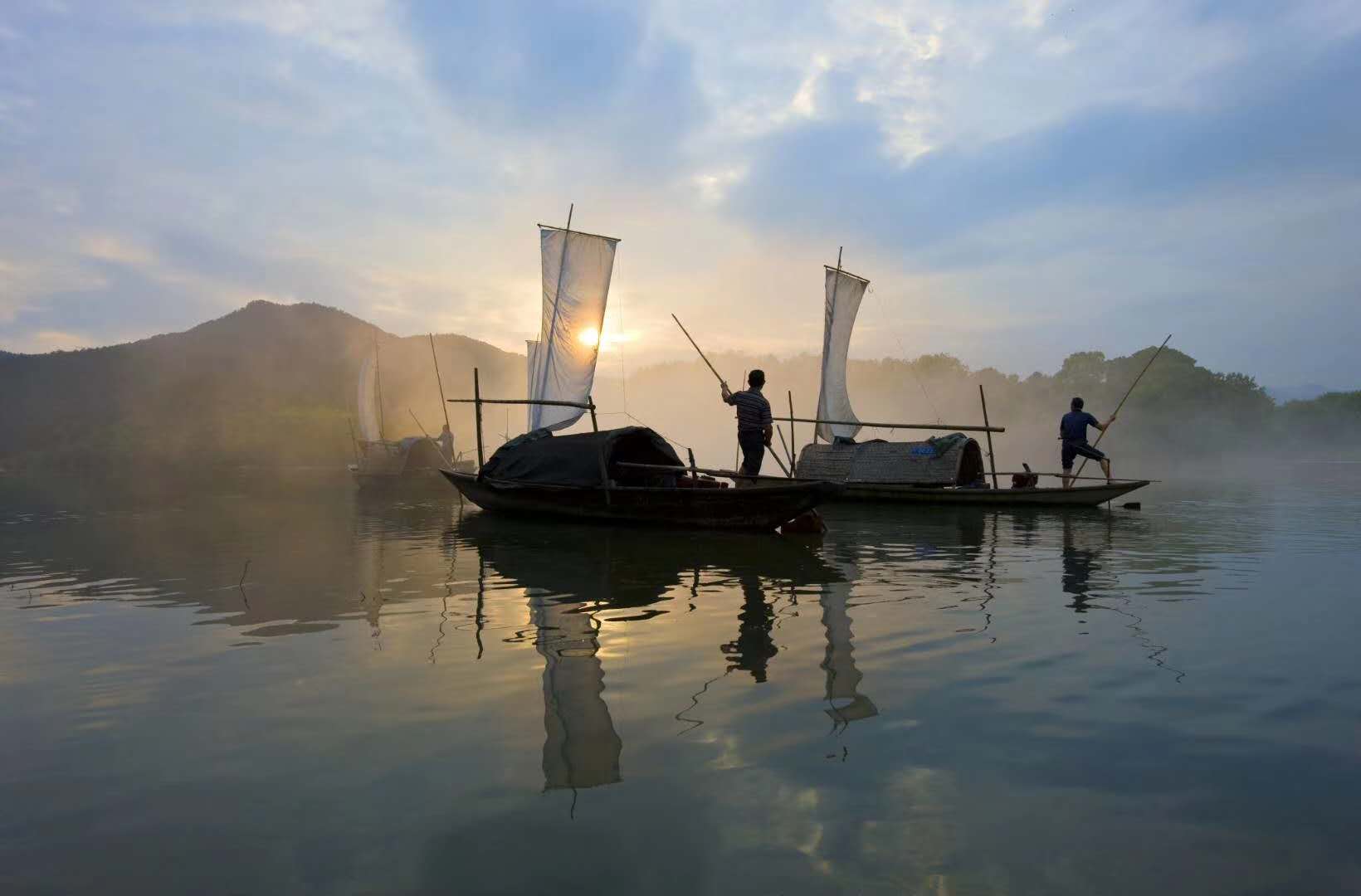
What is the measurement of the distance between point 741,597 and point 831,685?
3.12 m

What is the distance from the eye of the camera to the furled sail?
2409cm

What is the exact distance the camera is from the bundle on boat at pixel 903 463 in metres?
19.9

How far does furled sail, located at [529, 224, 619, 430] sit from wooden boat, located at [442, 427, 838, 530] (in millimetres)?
6086

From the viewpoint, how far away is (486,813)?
3473 mm

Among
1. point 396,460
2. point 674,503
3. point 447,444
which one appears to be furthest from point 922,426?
point 447,444

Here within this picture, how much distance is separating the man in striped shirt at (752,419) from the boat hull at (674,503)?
32.6 inches

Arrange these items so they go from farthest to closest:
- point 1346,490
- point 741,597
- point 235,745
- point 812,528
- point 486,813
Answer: point 1346,490 < point 812,528 < point 741,597 < point 235,745 < point 486,813

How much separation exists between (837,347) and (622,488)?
14.9 metres

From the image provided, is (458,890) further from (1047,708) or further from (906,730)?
(1047,708)

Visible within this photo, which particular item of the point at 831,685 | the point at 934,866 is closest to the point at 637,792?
the point at 934,866

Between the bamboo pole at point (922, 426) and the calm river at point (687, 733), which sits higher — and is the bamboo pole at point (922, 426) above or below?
above

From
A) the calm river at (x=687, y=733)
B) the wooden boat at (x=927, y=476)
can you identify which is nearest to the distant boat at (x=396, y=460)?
the wooden boat at (x=927, y=476)

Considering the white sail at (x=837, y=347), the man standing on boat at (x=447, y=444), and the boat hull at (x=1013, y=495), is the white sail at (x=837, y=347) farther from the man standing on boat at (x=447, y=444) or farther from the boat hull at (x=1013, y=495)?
the man standing on boat at (x=447, y=444)

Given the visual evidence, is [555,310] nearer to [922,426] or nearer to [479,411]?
[479,411]
